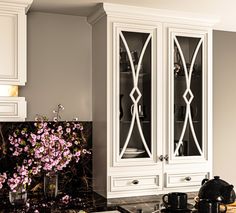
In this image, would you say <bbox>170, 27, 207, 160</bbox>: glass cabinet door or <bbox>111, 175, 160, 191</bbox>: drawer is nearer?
<bbox>111, 175, 160, 191</bbox>: drawer

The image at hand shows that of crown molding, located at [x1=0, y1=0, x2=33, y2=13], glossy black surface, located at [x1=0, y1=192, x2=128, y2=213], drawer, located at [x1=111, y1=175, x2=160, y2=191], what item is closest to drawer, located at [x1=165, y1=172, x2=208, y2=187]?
drawer, located at [x1=111, y1=175, x2=160, y2=191]

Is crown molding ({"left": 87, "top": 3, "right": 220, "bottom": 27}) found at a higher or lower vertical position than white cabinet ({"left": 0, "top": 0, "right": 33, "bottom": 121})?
higher

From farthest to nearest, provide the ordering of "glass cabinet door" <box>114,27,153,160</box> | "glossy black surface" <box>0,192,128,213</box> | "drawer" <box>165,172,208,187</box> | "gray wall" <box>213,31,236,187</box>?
"gray wall" <box>213,31,236,187</box> < "drawer" <box>165,172,208,187</box> < "glass cabinet door" <box>114,27,153,160</box> < "glossy black surface" <box>0,192,128,213</box>

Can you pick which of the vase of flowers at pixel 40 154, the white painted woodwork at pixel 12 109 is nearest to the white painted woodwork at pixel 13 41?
the white painted woodwork at pixel 12 109

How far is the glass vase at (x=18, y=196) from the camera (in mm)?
2822

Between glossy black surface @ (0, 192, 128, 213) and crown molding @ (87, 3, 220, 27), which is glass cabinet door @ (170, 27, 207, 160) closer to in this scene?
crown molding @ (87, 3, 220, 27)

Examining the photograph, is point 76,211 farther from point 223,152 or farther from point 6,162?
point 223,152

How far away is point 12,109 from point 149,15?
143 cm

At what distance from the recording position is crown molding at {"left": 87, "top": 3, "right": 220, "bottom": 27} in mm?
3092

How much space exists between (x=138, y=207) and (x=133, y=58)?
1265 millimetres

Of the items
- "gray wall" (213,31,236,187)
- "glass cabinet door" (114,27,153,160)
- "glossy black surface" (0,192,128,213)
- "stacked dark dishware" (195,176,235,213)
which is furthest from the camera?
"gray wall" (213,31,236,187)

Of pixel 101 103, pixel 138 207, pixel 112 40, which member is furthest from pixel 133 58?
pixel 138 207

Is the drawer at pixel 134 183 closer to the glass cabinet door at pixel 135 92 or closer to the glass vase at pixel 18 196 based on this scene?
the glass cabinet door at pixel 135 92

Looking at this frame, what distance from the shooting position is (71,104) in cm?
342
